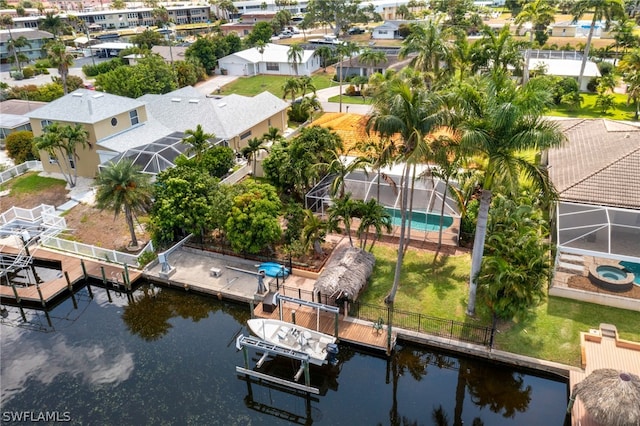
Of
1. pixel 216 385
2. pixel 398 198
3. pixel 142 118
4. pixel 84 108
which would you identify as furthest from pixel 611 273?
pixel 84 108

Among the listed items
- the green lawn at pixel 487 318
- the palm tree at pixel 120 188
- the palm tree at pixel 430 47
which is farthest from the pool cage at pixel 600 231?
the palm tree at pixel 120 188

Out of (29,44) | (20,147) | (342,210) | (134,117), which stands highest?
(29,44)

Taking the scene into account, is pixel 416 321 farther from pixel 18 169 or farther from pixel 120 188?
pixel 18 169

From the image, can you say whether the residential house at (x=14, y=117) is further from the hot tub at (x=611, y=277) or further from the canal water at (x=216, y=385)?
the hot tub at (x=611, y=277)

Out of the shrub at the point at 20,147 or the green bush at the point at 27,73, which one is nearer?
the shrub at the point at 20,147

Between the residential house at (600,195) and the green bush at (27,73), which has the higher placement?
the green bush at (27,73)

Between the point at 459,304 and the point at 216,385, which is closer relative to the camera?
the point at 216,385

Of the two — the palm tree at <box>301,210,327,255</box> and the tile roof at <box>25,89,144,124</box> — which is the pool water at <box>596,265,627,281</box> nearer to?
the palm tree at <box>301,210,327,255</box>
